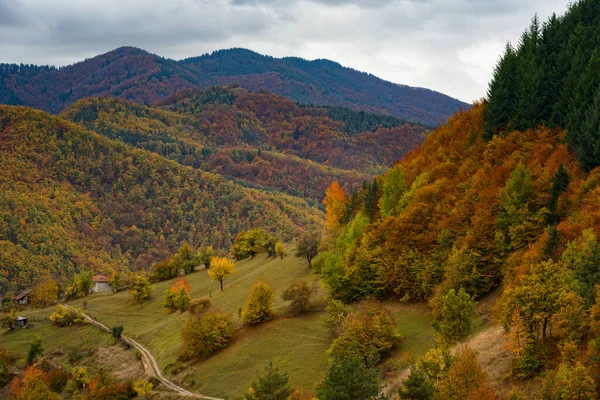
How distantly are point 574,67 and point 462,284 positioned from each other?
110ft

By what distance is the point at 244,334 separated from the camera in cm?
7819

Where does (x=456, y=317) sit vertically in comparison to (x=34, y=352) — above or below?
above

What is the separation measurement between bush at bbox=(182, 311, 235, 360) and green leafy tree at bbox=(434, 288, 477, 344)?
35997 mm

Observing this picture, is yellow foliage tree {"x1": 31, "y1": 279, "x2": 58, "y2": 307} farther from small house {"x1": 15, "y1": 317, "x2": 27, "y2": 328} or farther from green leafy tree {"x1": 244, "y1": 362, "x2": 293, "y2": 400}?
green leafy tree {"x1": 244, "y1": 362, "x2": 293, "y2": 400}

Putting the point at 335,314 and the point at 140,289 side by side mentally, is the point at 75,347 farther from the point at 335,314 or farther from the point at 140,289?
the point at 335,314

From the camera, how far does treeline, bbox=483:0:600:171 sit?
65.9 meters

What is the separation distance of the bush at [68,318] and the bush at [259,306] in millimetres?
47379

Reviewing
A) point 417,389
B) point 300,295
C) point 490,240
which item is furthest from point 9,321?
point 417,389

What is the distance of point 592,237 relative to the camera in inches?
1809

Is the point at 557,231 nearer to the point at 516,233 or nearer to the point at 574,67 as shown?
the point at 516,233

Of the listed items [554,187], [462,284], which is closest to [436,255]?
[462,284]

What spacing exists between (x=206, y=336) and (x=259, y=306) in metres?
8.23

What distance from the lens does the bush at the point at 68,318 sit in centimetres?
11112

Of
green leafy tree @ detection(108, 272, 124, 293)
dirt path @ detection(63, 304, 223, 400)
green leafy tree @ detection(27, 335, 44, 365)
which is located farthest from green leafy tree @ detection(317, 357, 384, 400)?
green leafy tree @ detection(108, 272, 124, 293)
